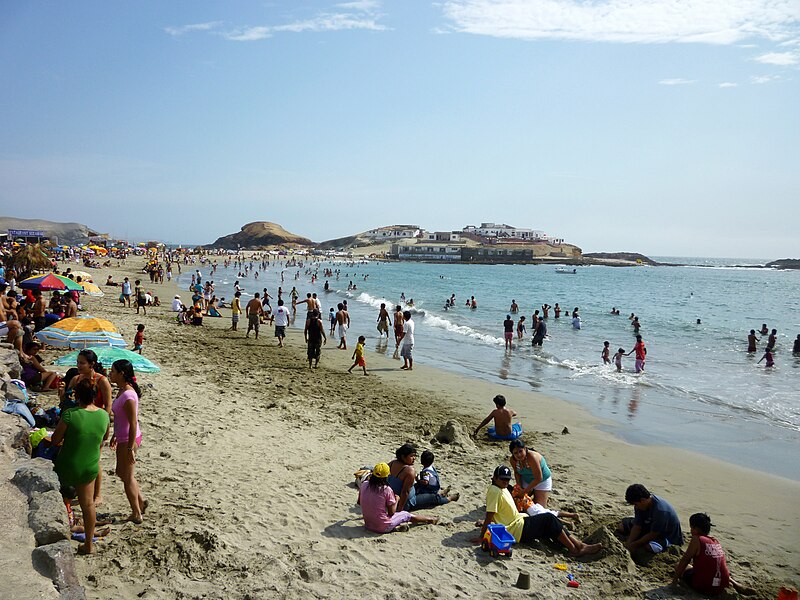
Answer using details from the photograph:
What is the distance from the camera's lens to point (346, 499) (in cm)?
619

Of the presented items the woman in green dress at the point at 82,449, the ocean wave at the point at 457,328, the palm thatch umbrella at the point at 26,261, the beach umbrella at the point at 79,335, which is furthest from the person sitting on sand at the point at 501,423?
the palm thatch umbrella at the point at 26,261

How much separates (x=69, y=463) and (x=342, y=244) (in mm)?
164298

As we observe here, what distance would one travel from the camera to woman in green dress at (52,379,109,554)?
4336mm

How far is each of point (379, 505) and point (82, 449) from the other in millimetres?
2680

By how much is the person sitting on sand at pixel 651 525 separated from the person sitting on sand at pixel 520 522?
0.51m

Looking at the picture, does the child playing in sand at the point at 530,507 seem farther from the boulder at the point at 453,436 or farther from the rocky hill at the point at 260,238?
the rocky hill at the point at 260,238

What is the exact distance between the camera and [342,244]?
167000 millimetres

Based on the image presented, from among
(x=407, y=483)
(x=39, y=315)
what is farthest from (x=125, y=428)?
(x=39, y=315)

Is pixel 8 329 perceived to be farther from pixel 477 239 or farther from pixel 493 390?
pixel 477 239

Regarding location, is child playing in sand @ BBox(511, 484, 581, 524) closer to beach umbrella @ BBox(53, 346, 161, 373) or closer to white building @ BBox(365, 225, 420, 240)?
beach umbrella @ BBox(53, 346, 161, 373)

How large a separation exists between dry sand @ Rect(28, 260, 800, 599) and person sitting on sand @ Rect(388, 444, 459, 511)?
0.66 feet

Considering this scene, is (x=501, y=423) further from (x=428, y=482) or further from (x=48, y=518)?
(x=48, y=518)

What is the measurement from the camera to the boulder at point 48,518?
382cm

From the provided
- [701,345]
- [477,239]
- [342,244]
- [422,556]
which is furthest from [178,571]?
[342,244]
